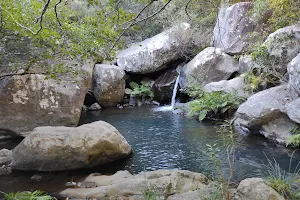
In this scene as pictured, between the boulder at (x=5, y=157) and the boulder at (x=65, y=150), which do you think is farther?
the boulder at (x=5, y=157)

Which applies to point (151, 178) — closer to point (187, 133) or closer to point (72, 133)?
point (72, 133)

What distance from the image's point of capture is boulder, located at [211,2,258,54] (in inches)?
506

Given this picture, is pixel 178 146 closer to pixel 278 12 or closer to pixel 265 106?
pixel 265 106

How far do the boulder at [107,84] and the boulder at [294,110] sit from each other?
878 centimetres

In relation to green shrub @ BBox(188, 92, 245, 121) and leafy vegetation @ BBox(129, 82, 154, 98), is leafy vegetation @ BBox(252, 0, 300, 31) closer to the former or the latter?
green shrub @ BBox(188, 92, 245, 121)

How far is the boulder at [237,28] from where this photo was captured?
1286cm

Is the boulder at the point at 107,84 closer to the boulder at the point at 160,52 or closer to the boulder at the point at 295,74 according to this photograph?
the boulder at the point at 160,52

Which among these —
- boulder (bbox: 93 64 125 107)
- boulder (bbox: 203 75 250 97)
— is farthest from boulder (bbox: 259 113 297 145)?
boulder (bbox: 93 64 125 107)

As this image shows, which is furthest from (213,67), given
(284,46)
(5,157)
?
(5,157)

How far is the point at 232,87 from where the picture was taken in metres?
11.1

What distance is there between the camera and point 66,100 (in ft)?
30.1

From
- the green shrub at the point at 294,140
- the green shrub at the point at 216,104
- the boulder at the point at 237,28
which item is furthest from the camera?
the boulder at the point at 237,28

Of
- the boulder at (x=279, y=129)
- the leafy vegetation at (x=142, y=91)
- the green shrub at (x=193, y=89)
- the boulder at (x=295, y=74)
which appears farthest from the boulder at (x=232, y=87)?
the leafy vegetation at (x=142, y=91)

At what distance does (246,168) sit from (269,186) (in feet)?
8.55
